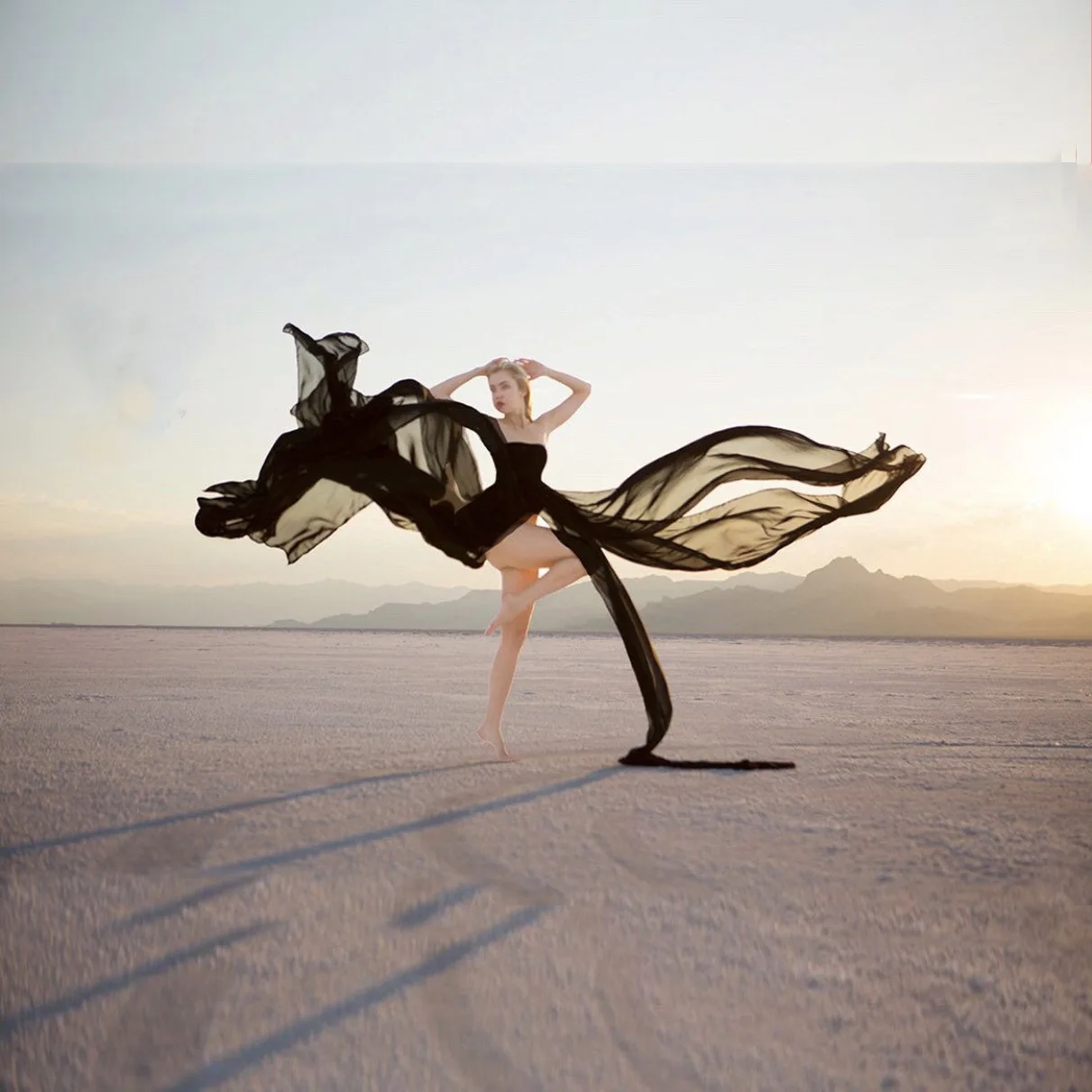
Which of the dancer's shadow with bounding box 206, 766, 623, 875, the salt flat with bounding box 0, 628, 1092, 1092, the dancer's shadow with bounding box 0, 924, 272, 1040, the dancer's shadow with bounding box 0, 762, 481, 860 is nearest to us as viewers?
the salt flat with bounding box 0, 628, 1092, 1092

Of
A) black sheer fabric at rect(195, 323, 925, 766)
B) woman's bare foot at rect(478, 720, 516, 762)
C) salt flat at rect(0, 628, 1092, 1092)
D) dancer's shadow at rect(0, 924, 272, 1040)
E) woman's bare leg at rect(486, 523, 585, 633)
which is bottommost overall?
dancer's shadow at rect(0, 924, 272, 1040)

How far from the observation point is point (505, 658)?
667 centimetres

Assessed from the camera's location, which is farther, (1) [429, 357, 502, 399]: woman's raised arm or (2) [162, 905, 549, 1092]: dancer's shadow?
(1) [429, 357, 502, 399]: woman's raised arm

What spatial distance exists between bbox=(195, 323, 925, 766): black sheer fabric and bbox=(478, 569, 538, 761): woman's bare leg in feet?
1.34

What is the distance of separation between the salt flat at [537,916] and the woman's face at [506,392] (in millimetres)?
2205

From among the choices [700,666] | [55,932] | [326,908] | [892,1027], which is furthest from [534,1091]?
[700,666]

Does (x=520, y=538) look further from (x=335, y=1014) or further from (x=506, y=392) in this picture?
(x=335, y=1014)

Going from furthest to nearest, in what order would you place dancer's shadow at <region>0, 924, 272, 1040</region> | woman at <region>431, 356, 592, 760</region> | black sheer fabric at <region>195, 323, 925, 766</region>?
woman at <region>431, 356, 592, 760</region> < black sheer fabric at <region>195, 323, 925, 766</region> < dancer's shadow at <region>0, 924, 272, 1040</region>

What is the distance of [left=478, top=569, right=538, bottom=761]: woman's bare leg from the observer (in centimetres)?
658

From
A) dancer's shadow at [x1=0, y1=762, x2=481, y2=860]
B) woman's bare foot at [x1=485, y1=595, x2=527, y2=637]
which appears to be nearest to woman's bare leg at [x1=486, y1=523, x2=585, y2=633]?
woman's bare foot at [x1=485, y1=595, x2=527, y2=637]

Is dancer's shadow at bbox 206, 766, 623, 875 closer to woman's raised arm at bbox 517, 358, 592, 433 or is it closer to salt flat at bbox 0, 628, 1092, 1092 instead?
salt flat at bbox 0, 628, 1092, 1092

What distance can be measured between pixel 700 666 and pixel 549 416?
519 inches

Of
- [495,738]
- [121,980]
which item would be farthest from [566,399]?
[121,980]

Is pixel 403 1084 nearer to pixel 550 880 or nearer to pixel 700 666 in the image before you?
pixel 550 880
